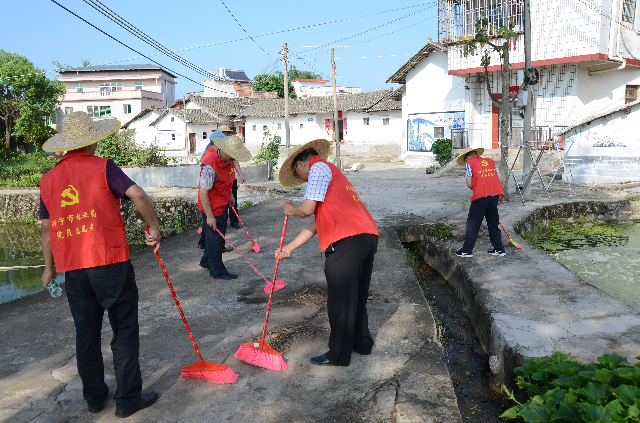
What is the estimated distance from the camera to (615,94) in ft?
63.9

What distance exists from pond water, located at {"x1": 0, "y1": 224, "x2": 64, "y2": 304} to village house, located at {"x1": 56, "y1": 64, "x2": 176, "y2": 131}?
35.3m

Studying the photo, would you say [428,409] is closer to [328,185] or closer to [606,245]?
[328,185]

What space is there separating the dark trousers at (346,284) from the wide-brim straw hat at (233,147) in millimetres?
2347

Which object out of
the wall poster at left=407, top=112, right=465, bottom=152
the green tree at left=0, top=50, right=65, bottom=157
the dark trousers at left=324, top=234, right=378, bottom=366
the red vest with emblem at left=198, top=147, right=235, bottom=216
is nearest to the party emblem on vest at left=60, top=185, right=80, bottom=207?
the dark trousers at left=324, top=234, right=378, bottom=366

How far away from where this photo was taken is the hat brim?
9.55 ft

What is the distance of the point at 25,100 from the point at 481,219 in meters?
32.8

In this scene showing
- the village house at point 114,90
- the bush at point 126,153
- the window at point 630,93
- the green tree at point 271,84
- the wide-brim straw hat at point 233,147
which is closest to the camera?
the wide-brim straw hat at point 233,147

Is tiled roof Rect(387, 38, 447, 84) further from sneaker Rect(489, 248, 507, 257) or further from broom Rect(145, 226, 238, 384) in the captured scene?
broom Rect(145, 226, 238, 384)

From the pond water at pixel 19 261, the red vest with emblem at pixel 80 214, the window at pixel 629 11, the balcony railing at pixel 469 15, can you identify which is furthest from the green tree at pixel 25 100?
the red vest with emblem at pixel 80 214

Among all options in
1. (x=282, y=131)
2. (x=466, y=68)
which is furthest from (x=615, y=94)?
(x=282, y=131)

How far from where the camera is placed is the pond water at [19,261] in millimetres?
7348

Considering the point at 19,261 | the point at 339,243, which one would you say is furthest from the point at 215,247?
the point at 19,261

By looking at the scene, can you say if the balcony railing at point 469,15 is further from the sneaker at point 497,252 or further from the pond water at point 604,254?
the sneaker at point 497,252

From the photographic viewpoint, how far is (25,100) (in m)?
31.4
